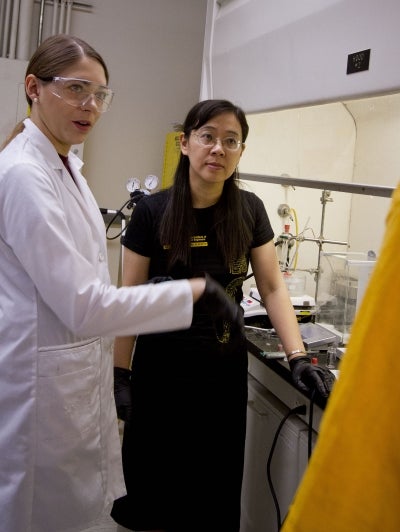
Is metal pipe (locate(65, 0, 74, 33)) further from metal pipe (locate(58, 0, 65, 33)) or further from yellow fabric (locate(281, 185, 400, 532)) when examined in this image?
yellow fabric (locate(281, 185, 400, 532))

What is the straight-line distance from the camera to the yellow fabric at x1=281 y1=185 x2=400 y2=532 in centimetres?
49

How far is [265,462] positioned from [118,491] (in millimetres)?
572

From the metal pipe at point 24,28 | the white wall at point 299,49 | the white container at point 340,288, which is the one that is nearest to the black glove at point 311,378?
the white container at point 340,288

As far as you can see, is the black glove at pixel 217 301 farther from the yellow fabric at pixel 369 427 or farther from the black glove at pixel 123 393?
the yellow fabric at pixel 369 427

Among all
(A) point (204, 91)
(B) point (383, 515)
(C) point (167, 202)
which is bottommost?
(B) point (383, 515)

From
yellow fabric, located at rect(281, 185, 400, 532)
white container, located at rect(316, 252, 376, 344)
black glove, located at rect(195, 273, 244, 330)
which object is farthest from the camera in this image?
white container, located at rect(316, 252, 376, 344)

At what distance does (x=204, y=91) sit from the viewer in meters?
2.63

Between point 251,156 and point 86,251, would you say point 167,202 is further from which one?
point 251,156

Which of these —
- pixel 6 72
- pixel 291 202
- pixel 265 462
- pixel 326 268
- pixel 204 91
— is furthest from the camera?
pixel 6 72

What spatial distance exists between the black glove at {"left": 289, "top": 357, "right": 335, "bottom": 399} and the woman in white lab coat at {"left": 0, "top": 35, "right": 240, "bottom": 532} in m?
0.39

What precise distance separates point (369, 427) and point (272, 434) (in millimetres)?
1303

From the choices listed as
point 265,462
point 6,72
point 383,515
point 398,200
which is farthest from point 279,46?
point 6,72

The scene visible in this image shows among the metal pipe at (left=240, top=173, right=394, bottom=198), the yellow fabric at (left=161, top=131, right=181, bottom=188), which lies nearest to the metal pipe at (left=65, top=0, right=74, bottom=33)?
the yellow fabric at (left=161, top=131, right=181, bottom=188)

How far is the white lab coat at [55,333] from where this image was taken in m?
1.03
